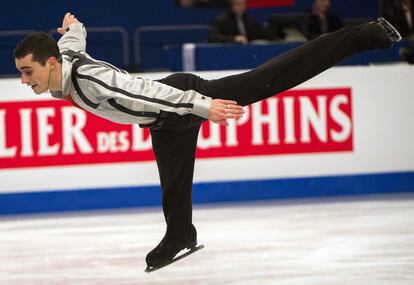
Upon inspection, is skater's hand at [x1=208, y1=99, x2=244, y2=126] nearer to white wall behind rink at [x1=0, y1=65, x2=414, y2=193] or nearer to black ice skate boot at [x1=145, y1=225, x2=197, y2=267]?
black ice skate boot at [x1=145, y1=225, x2=197, y2=267]

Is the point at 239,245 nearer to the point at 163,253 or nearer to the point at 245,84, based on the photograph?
the point at 163,253

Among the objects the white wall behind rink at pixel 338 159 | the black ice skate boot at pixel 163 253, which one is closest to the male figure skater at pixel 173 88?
the black ice skate boot at pixel 163 253

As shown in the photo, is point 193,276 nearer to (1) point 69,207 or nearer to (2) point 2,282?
(2) point 2,282

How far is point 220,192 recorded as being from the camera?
757cm

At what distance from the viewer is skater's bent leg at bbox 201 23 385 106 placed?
4328mm

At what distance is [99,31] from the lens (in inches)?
456

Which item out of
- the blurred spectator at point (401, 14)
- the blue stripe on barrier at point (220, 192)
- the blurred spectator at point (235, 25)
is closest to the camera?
the blue stripe on barrier at point (220, 192)

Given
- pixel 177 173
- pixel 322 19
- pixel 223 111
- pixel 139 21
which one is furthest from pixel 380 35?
pixel 139 21

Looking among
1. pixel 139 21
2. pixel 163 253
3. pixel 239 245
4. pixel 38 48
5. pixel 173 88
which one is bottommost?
pixel 239 245

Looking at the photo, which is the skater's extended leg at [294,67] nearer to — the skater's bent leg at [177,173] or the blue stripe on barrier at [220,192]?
the skater's bent leg at [177,173]

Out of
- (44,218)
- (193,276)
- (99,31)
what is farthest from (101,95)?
(99,31)

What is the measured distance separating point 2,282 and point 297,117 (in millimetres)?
3402

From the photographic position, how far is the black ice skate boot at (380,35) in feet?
14.3

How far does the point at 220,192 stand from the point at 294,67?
3.31 metres
